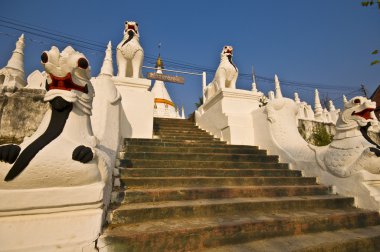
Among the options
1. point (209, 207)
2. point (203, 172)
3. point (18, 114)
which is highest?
point (18, 114)

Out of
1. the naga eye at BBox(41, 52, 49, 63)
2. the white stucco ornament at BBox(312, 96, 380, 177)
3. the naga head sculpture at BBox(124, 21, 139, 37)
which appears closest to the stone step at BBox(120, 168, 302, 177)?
the white stucco ornament at BBox(312, 96, 380, 177)

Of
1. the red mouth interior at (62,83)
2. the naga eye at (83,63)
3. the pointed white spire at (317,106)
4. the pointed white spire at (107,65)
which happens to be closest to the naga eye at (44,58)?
the red mouth interior at (62,83)

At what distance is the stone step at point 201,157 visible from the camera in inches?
154

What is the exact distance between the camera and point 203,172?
11.9 feet

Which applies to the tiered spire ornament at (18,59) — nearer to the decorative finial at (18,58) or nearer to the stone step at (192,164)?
the decorative finial at (18,58)

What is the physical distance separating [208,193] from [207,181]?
1.31 feet

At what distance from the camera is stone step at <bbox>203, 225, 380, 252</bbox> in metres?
2.02

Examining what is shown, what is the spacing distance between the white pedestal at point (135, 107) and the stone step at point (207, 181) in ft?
8.07

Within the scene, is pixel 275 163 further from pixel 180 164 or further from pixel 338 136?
pixel 180 164


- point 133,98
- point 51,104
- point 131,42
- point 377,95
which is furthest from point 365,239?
point 377,95

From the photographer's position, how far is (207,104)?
736cm

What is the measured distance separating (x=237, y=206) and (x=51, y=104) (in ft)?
8.03

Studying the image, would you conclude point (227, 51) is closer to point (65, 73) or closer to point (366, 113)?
point (366, 113)

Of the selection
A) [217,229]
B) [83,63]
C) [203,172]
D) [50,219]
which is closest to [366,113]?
[203,172]
